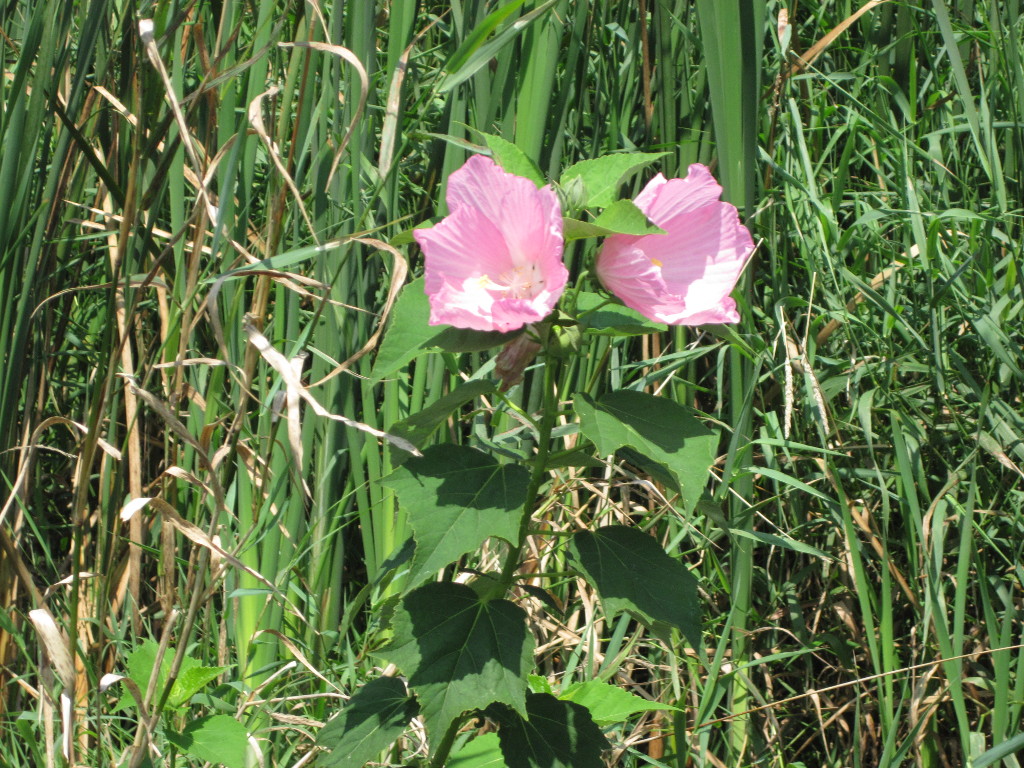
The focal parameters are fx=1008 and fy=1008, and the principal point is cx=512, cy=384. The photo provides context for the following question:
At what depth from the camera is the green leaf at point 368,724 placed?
2.96 ft

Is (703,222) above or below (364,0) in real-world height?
below

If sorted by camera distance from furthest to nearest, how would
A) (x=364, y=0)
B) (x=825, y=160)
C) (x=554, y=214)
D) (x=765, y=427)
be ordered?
1. (x=825, y=160)
2. (x=765, y=427)
3. (x=364, y=0)
4. (x=554, y=214)

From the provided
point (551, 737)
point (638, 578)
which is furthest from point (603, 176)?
point (551, 737)

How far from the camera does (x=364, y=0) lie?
1.32 m

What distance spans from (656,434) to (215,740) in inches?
25.2

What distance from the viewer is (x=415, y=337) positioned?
862mm

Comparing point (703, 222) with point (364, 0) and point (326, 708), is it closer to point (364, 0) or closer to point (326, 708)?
point (364, 0)

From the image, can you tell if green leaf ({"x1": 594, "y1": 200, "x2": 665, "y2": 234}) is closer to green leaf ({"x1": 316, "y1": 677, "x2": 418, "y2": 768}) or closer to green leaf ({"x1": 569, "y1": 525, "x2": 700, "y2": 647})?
green leaf ({"x1": 569, "y1": 525, "x2": 700, "y2": 647})

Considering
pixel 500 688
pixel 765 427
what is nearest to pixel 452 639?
pixel 500 688

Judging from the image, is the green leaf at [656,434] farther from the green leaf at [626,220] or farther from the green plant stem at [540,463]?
the green leaf at [626,220]

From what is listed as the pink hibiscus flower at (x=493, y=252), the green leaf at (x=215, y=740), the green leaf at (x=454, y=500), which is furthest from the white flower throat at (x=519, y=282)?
the green leaf at (x=215, y=740)

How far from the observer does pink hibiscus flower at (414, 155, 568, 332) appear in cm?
75

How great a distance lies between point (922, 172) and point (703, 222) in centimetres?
102

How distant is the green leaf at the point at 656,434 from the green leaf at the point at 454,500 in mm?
89
